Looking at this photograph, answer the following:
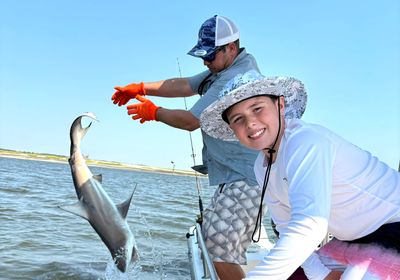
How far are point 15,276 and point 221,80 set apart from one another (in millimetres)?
4907

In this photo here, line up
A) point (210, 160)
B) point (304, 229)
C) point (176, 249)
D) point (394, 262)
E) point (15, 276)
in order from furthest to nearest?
point (176, 249) → point (15, 276) → point (210, 160) → point (394, 262) → point (304, 229)

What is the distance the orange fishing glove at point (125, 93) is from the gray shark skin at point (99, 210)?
454 mm

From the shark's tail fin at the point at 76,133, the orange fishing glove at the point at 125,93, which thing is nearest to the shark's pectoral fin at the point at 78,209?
the shark's tail fin at the point at 76,133

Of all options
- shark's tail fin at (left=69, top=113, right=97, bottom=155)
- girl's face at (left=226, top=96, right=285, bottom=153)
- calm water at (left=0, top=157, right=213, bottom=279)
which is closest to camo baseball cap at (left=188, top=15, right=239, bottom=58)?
shark's tail fin at (left=69, top=113, right=97, bottom=155)

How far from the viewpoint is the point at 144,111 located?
12.4ft

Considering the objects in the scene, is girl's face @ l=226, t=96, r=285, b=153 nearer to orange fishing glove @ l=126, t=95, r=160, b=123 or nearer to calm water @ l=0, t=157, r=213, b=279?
orange fishing glove @ l=126, t=95, r=160, b=123

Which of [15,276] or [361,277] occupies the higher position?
[361,277]

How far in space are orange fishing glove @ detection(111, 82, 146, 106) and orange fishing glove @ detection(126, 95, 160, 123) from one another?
1.78 feet

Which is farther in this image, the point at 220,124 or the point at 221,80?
the point at 221,80

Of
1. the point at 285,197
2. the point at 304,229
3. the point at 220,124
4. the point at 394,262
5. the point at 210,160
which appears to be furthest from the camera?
the point at 210,160

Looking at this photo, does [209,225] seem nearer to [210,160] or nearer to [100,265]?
[210,160]

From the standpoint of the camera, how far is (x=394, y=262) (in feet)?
6.81

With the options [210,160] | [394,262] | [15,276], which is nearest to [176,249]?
[15,276]

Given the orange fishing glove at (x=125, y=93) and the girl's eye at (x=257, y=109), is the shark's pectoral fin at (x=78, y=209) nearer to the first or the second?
the orange fishing glove at (x=125, y=93)
